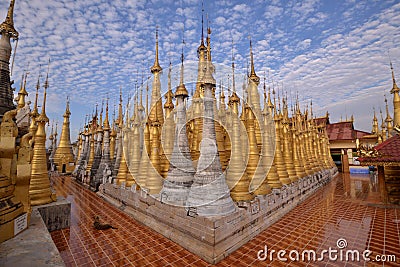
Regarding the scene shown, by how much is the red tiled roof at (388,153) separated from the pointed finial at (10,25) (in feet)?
49.7

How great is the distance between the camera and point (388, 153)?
9.79 metres

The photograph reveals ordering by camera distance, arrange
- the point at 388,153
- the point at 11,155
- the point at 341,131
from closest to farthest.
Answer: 1. the point at 11,155
2. the point at 388,153
3. the point at 341,131

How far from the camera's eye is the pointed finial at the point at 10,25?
574 cm

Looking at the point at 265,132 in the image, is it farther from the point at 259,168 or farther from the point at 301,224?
the point at 301,224

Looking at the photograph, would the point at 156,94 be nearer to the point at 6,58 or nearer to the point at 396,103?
the point at 6,58

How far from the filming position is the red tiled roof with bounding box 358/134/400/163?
9500mm

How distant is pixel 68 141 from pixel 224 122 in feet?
82.3

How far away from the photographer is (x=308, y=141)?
803 inches

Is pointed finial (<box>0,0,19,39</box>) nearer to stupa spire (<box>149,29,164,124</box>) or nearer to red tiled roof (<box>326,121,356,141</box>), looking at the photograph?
stupa spire (<box>149,29,164,124</box>)
